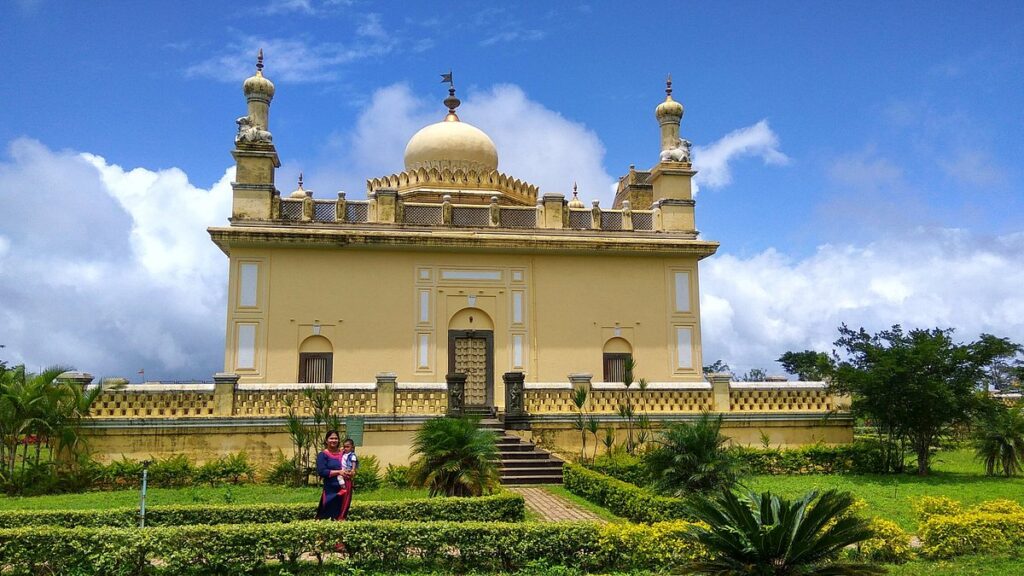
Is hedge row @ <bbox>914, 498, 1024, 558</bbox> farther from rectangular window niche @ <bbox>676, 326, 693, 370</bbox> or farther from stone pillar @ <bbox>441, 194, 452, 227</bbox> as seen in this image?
stone pillar @ <bbox>441, 194, 452, 227</bbox>

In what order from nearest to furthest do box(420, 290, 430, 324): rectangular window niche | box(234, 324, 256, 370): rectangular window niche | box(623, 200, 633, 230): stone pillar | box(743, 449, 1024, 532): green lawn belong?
box(743, 449, 1024, 532): green lawn → box(234, 324, 256, 370): rectangular window niche → box(420, 290, 430, 324): rectangular window niche → box(623, 200, 633, 230): stone pillar

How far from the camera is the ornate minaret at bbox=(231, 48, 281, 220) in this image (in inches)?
770

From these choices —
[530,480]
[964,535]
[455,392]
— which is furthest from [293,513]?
[964,535]

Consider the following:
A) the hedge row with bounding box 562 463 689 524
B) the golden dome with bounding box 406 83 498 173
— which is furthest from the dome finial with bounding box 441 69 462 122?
the hedge row with bounding box 562 463 689 524

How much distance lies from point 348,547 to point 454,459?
272 centimetres

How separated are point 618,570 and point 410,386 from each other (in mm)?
8982

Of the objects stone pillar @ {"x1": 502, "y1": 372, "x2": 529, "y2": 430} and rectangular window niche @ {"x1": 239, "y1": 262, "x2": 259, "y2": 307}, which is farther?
rectangular window niche @ {"x1": 239, "y1": 262, "x2": 259, "y2": 307}

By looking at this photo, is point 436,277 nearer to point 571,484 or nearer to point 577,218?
point 577,218

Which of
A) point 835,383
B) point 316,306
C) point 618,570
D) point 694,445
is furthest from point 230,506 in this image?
point 835,383

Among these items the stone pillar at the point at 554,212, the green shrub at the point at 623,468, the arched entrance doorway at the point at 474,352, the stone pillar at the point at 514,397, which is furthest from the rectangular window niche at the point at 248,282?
the green shrub at the point at 623,468

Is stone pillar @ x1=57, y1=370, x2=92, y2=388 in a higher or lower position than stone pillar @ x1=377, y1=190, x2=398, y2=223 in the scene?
lower

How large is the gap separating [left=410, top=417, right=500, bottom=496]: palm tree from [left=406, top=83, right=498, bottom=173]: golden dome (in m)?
13.7

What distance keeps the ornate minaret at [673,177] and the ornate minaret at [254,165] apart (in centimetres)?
1051

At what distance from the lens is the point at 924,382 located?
14.8m
